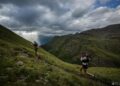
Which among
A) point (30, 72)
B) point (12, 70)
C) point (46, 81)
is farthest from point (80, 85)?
point (12, 70)

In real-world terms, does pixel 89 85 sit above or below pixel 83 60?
below

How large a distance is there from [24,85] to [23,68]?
5527mm

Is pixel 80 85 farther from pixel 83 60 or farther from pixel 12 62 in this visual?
pixel 12 62

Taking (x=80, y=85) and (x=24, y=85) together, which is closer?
(x=24, y=85)

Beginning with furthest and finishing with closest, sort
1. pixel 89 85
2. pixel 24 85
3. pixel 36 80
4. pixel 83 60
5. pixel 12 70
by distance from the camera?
pixel 83 60
pixel 89 85
pixel 12 70
pixel 36 80
pixel 24 85

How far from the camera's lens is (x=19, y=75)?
92.6ft

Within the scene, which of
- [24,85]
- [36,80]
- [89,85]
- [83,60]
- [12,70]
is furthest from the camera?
[83,60]

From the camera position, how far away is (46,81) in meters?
27.8

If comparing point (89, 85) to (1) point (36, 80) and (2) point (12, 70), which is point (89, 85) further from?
(2) point (12, 70)

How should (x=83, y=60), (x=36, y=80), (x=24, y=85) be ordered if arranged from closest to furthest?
(x=24, y=85) → (x=36, y=80) → (x=83, y=60)

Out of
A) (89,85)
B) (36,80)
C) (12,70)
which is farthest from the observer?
(89,85)

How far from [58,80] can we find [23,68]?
240 inches

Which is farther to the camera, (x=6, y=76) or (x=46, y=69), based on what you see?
(x=46, y=69)

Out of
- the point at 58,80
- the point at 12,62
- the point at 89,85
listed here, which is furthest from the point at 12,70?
the point at 89,85
